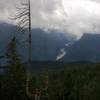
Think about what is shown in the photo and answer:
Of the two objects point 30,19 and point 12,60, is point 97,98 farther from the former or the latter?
point 30,19

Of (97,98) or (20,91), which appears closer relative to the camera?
(20,91)

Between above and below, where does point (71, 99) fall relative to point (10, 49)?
below

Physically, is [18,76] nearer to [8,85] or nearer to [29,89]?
[8,85]

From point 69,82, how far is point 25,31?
3258 inches

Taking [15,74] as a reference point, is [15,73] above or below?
above

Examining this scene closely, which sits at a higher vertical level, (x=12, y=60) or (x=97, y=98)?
(x=12, y=60)

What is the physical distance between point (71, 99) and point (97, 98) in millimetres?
9557

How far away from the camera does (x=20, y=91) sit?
73.9 metres

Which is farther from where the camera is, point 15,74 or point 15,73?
point 15,74

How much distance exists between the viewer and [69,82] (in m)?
99.2

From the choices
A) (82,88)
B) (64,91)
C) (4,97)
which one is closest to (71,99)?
(64,91)

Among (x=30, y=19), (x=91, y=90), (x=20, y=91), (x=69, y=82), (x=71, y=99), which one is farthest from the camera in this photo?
(x=91, y=90)

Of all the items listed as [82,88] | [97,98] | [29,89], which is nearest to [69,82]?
[97,98]

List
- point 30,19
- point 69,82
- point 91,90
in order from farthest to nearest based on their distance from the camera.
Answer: point 91,90
point 69,82
point 30,19
